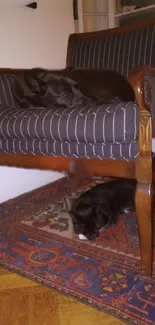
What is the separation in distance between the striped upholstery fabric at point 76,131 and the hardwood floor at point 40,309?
0.51m

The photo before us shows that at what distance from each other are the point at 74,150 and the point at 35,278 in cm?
50

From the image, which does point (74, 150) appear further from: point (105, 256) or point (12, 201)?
point (12, 201)

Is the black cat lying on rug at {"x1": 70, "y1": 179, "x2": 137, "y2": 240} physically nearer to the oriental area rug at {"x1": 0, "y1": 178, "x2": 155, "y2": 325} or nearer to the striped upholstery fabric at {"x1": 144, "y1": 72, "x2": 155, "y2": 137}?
the oriental area rug at {"x1": 0, "y1": 178, "x2": 155, "y2": 325}

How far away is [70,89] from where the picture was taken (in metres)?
1.35

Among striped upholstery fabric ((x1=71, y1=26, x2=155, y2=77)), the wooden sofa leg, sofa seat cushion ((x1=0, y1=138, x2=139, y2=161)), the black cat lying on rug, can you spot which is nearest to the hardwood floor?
the wooden sofa leg

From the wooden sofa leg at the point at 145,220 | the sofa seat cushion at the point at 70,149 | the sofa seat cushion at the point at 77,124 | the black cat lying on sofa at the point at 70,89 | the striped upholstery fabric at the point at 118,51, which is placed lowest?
the wooden sofa leg at the point at 145,220

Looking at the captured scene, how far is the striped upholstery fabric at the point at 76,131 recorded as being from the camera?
100cm

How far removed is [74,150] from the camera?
115cm

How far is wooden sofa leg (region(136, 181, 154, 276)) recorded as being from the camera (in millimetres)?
972

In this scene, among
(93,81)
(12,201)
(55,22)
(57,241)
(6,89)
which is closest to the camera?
(57,241)

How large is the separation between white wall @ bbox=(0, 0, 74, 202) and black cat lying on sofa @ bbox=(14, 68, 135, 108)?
578 millimetres

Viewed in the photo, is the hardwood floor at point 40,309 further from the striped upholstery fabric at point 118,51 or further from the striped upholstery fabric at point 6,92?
the striped upholstery fabric at point 118,51

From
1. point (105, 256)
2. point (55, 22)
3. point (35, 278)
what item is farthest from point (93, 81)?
point (55, 22)

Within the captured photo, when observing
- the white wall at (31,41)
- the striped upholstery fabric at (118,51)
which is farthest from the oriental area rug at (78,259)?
the striped upholstery fabric at (118,51)
